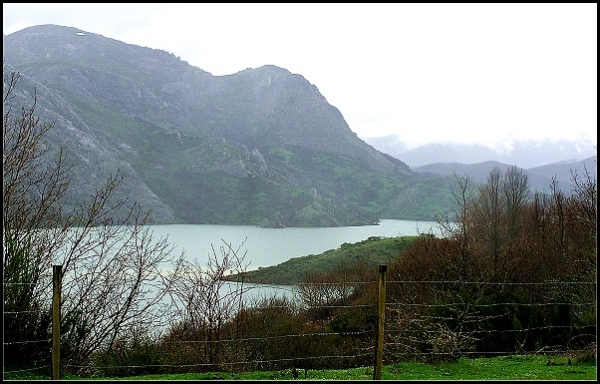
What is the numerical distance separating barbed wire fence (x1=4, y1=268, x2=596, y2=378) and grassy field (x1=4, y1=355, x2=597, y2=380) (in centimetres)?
19

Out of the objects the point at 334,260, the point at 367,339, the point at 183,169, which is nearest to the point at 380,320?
the point at 367,339

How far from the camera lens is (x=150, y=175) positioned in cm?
13888

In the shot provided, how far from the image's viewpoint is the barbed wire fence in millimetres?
A: 7965

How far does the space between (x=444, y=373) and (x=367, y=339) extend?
10.1 m

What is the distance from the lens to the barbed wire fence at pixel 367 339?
7.96m

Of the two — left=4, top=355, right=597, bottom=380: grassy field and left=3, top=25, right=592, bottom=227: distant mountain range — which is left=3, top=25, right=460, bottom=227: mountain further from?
left=4, top=355, right=597, bottom=380: grassy field

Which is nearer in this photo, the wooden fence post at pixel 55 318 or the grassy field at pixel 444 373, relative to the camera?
the wooden fence post at pixel 55 318

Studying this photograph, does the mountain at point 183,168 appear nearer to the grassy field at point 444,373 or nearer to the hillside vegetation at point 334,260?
the hillside vegetation at point 334,260

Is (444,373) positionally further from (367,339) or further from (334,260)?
(334,260)

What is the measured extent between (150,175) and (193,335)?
134m

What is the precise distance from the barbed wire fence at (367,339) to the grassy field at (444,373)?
194 mm

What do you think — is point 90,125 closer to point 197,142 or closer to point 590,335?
point 197,142

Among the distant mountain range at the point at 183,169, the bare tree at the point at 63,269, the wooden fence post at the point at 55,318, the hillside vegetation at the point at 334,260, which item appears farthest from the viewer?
the distant mountain range at the point at 183,169

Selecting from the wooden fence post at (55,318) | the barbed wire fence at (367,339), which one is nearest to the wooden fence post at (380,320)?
the barbed wire fence at (367,339)
